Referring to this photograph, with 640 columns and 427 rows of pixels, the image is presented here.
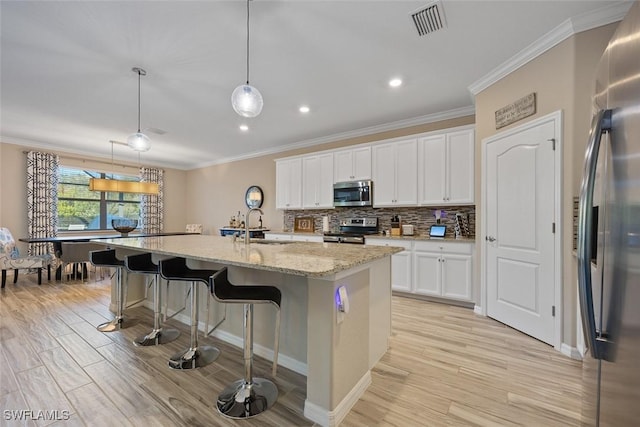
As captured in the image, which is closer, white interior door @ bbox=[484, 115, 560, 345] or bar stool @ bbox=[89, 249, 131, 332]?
white interior door @ bbox=[484, 115, 560, 345]

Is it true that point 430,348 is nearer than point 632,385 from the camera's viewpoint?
No

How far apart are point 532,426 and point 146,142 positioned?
4.16 metres

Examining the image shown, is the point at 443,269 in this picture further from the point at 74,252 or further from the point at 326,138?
the point at 74,252

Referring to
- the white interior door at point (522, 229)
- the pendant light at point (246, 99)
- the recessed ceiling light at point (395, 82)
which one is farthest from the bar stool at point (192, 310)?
the white interior door at point (522, 229)

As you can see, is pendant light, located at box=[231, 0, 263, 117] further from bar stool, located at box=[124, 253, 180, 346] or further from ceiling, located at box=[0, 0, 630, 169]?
bar stool, located at box=[124, 253, 180, 346]

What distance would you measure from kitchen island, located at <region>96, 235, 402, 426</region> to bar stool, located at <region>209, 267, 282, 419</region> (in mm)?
168

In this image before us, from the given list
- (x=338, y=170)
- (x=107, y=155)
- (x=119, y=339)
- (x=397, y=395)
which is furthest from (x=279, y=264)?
(x=107, y=155)

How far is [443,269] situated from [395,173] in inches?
61.6

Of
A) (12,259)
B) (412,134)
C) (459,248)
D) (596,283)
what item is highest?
(412,134)

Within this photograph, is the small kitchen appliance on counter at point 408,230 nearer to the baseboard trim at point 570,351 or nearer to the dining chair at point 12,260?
the baseboard trim at point 570,351

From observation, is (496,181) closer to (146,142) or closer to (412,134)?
(412,134)

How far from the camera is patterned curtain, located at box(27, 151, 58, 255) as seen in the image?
5.21 meters

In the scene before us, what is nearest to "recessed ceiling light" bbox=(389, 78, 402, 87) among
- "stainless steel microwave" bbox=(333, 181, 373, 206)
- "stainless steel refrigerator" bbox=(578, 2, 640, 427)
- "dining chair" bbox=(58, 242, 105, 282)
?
"stainless steel microwave" bbox=(333, 181, 373, 206)

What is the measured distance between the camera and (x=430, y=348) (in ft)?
7.61
